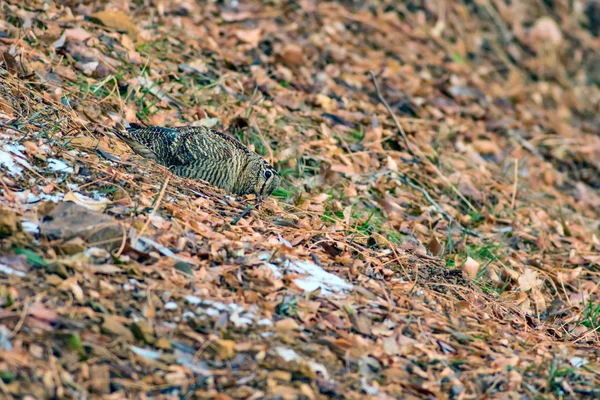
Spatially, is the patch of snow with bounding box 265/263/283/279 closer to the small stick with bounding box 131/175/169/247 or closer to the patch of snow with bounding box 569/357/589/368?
the small stick with bounding box 131/175/169/247

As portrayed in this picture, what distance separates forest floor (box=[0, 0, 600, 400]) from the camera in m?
3.08

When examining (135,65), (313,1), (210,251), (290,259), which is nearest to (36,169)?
(210,251)

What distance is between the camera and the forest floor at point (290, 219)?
3.08 m

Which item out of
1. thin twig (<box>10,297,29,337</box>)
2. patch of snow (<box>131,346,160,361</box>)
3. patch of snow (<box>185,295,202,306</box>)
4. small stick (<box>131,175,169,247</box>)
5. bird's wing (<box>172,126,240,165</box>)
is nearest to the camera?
thin twig (<box>10,297,29,337</box>)

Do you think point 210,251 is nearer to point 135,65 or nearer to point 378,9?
point 135,65

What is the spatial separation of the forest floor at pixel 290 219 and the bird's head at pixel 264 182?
132 millimetres

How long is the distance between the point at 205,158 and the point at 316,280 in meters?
1.16

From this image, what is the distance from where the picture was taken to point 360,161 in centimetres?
580

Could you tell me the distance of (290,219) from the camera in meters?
4.36

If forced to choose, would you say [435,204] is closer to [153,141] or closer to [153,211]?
[153,141]

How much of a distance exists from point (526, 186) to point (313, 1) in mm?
3116

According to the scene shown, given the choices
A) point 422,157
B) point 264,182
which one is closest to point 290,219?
point 264,182

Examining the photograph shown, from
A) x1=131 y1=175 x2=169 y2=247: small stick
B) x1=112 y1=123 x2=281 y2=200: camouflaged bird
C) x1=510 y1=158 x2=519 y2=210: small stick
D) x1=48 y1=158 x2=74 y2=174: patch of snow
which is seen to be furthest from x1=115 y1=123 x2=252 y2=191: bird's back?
x1=510 y1=158 x2=519 y2=210: small stick

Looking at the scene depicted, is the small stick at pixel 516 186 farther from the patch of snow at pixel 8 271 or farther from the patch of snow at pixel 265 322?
the patch of snow at pixel 8 271
